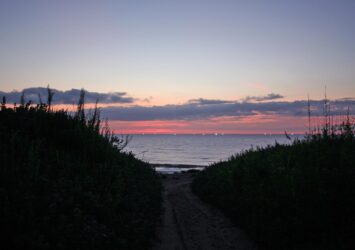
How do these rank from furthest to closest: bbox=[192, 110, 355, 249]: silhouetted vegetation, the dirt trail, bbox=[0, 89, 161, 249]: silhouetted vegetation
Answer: the dirt trail, bbox=[192, 110, 355, 249]: silhouetted vegetation, bbox=[0, 89, 161, 249]: silhouetted vegetation

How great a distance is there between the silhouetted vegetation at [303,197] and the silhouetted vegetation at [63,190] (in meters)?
3.18

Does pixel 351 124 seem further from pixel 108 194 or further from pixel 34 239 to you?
pixel 34 239

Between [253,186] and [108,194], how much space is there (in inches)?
Result: 224

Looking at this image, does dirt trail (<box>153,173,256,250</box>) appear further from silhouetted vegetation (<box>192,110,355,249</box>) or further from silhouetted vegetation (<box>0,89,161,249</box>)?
silhouetted vegetation (<box>0,89,161,249</box>)

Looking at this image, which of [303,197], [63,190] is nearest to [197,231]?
[303,197]

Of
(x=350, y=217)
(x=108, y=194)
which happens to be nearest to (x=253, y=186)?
(x=350, y=217)

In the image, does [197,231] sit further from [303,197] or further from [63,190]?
[63,190]

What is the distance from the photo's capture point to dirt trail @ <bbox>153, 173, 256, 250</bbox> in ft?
30.7

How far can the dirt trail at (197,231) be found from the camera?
30.7 ft

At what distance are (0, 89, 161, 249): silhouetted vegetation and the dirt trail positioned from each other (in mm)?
776

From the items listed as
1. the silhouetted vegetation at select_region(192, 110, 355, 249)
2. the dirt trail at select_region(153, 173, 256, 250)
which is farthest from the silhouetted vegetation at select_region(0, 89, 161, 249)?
the silhouetted vegetation at select_region(192, 110, 355, 249)

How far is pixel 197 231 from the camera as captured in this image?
35.5 feet

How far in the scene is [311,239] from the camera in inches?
317

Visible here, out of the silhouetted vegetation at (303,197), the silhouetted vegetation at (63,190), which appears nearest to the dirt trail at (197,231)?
the silhouetted vegetation at (303,197)
